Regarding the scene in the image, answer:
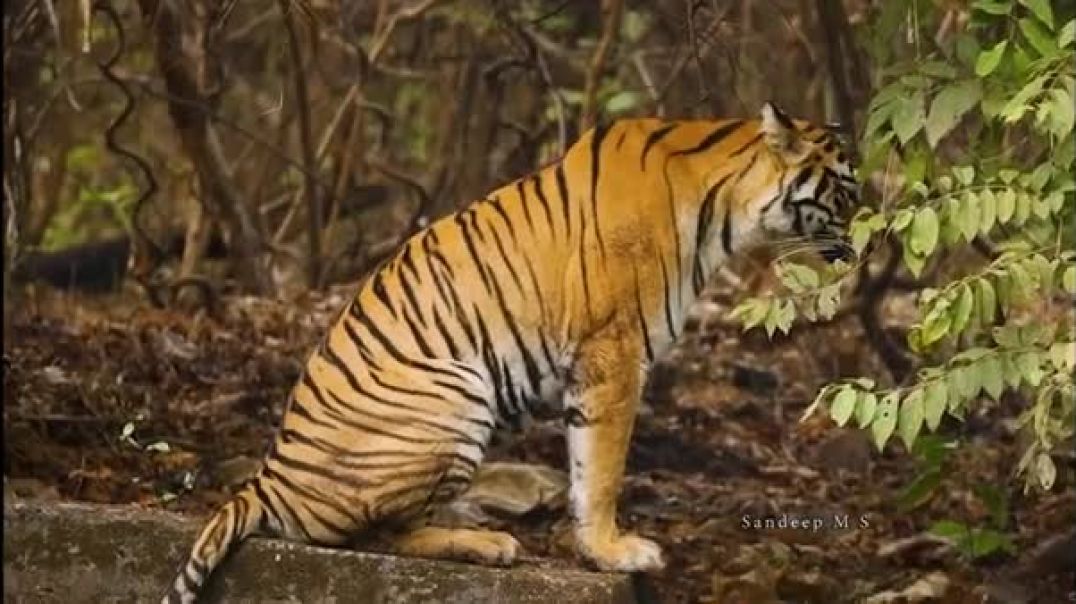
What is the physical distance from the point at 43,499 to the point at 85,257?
420cm

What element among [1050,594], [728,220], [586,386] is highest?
[728,220]

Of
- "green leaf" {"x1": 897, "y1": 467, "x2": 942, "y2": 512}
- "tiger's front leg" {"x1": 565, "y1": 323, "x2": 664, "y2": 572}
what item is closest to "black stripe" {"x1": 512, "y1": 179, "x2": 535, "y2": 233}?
"tiger's front leg" {"x1": 565, "y1": 323, "x2": 664, "y2": 572}

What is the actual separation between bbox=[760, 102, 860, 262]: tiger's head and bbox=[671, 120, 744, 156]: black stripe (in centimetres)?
11

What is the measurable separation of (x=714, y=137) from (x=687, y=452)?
7.07ft

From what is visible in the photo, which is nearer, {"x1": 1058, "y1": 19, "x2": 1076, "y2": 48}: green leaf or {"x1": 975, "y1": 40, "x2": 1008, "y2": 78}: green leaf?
{"x1": 1058, "y1": 19, "x2": 1076, "y2": 48}: green leaf

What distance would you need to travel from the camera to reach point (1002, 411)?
8078 mm

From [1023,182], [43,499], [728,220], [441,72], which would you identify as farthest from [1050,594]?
[441,72]

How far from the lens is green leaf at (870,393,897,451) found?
4797mm

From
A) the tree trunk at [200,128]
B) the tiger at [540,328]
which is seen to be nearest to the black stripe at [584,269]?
the tiger at [540,328]

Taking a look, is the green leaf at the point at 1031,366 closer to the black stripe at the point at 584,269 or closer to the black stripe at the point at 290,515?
the black stripe at the point at 584,269

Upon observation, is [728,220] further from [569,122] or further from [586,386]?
[569,122]

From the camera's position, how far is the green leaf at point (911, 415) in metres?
4.83

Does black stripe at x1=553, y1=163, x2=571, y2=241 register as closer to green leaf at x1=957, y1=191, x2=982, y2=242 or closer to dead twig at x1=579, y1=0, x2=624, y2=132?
green leaf at x1=957, y1=191, x2=982, y2=242

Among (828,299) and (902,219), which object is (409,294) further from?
(902,219)
